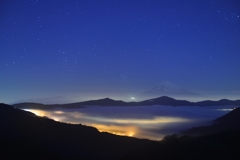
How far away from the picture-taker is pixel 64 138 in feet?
220

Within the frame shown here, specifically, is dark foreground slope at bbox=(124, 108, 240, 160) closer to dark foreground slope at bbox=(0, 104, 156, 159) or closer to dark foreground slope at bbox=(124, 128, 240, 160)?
dark foreground slope at bbox=(124, 128, 240, 160)

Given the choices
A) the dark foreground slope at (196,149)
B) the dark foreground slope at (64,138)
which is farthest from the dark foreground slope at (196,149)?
the dark foreground slope at (64,138)

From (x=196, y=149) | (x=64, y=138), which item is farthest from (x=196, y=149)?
(x=64, y=138)

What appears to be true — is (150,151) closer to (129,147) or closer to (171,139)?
(171,139)

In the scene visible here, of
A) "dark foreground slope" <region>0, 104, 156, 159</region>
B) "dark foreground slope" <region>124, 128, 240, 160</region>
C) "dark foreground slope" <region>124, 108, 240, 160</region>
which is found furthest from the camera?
"dark foreground slope" <region>0, 104, 156, 159</region>

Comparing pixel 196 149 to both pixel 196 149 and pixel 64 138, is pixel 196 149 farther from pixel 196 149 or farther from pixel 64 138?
pixel 64 138

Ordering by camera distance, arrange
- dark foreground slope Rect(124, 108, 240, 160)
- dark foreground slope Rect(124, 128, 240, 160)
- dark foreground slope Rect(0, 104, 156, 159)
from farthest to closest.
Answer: dark foreground slope Rect(0, 104, 156, 159) → dark foreground slope Rect(124, 108, 240, 160) → dark foreground slope Rect(124, 128, 240, 160)

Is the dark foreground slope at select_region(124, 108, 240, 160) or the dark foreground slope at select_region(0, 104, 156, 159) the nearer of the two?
the dark foreground slope at select_region(124, 108, 240, 160)

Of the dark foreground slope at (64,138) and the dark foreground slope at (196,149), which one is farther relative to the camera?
the dark foreground slope at (64,138)

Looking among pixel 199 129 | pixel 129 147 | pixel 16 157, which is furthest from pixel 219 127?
pixel 16 157

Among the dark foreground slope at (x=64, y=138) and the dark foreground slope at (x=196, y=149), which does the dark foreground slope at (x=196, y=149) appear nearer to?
the dark foreground slope at (x=196, y=149)

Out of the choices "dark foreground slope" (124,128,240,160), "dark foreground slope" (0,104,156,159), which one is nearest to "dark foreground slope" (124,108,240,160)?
"dark foreground slope" (124,128,240,160)

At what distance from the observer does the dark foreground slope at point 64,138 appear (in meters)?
54.2

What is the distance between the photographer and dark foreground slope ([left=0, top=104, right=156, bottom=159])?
178ft
